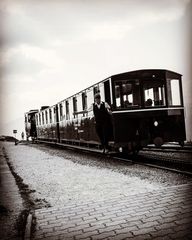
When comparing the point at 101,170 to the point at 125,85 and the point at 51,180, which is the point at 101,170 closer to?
the point at 51,180

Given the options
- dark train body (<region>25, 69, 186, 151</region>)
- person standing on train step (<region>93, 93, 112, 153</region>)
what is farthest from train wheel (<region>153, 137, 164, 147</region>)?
person standing on train step (<region>93, 93, 112, 153</region>)

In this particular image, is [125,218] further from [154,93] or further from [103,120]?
[154,93]

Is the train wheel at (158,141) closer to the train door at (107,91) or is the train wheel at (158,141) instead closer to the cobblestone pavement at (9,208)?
the train door at (107,91)

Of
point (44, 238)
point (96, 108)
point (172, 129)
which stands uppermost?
point (96, 108)

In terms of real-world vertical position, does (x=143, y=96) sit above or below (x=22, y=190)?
above

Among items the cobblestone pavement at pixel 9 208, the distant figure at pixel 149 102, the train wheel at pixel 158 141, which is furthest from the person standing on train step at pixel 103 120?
the cobblestone pavement at pixel 9 208

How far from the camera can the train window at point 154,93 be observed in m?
11.0

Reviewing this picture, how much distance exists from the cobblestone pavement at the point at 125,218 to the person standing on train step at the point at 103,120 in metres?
5.25

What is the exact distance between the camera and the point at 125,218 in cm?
440

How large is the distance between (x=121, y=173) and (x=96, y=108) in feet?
10.1

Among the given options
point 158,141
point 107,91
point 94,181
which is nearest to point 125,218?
point 94,181

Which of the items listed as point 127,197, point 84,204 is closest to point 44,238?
point 84,204

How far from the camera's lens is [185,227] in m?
3.80

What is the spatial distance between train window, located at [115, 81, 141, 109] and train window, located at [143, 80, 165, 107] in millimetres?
280
